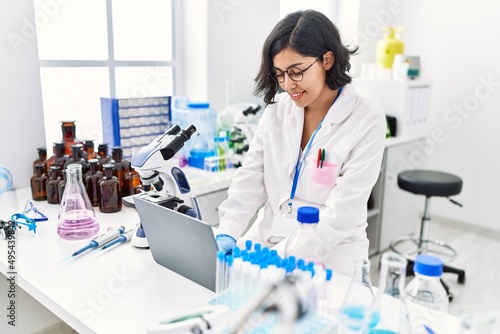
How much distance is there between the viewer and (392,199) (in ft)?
10.5

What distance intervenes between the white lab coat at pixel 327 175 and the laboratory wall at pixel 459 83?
201 cm

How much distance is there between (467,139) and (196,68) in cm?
220

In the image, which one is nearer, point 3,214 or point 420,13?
point 3,214

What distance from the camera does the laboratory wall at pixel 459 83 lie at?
340cm

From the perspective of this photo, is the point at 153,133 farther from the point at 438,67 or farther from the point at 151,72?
the point at 438,67

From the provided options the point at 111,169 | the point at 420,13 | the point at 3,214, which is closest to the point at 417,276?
the point at 111,169

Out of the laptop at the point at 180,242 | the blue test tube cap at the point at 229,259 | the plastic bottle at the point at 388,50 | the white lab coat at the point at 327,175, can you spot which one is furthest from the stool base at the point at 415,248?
the blue test tube cap at the point at 229,259

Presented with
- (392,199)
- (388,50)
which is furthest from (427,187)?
(388,50)

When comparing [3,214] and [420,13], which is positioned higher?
[420,13]

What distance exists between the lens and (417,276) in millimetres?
853

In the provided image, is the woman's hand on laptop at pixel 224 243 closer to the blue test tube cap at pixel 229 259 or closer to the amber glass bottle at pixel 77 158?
the blue test tube cap at pixel 229 259

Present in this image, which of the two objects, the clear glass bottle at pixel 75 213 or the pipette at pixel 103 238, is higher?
the clear glass bottle at pixel 75 213

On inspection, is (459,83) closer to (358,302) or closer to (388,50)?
(388,50)

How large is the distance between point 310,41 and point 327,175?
457mm
